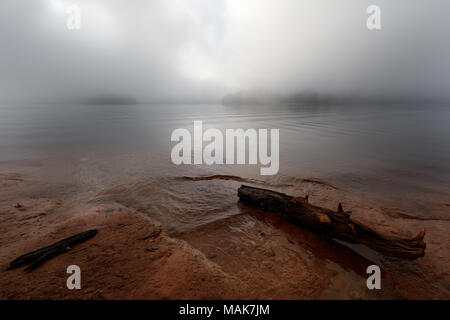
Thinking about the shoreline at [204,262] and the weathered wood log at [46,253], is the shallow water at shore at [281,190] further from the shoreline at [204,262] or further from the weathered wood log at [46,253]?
the weathered wood log at [46,253]

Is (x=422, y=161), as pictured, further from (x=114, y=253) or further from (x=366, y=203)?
(x=114, y=253)

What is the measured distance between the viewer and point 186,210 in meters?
5.93

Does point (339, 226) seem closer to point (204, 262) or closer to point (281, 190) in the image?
point (204, 262)

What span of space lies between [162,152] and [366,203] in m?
11.5

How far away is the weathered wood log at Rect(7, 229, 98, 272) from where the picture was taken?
3482mm

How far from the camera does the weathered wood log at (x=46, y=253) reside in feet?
11.4

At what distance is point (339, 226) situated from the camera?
424 cm

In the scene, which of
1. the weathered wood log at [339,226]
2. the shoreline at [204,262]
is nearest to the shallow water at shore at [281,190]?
the shoreline at [204,262]

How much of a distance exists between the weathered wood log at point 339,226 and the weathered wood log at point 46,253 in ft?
15.2

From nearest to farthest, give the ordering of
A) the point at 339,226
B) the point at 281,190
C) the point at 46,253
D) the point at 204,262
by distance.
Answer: the point at 46,253, the point at 204,262, the point at 339,226, the point at 281,190

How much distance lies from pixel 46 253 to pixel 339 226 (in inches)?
236

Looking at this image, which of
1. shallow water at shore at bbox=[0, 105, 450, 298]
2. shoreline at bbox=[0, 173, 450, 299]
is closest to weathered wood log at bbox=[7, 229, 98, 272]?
shoreline at bbox=[0, 173, 450, 299]

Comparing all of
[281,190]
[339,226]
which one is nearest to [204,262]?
[339,226]
